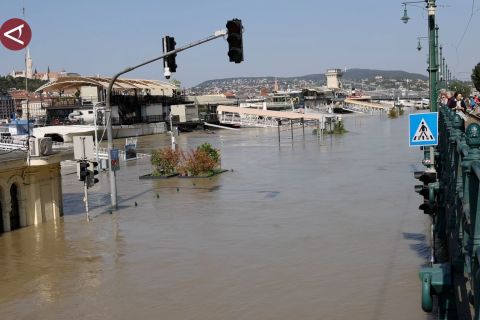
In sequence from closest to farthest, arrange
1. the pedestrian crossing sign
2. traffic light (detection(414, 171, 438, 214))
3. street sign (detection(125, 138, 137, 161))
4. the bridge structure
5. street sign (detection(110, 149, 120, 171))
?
the bridge structure, traffic light (detection(414, 171, 438, 214)), the pedestrian crossing sign, street sign (detection(110, 149, 120, 171)), street sign (detection(125, 138, 137, 161))

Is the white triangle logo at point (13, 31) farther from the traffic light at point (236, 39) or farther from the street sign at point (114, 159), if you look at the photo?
the street sign at point (114, 159)

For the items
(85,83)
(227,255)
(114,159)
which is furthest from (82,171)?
(85,83)

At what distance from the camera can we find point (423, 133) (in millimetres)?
11953

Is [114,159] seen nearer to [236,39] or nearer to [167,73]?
[167,73]

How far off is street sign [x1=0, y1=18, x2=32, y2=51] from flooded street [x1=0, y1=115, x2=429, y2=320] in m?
5.18

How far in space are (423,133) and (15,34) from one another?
10.3 m

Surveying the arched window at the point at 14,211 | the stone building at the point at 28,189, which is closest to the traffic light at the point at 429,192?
the stone building at the point at 28,189

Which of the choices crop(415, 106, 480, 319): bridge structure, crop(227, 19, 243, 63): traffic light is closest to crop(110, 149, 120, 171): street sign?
crop(227, 19, 243, 63): traffic light

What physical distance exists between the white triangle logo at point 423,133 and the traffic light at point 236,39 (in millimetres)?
5385

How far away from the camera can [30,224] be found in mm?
19719

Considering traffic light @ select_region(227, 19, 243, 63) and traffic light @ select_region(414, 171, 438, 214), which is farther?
traffic light @ select_region(227, 19, 243, 63)

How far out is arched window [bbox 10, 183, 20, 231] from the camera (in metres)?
19.3

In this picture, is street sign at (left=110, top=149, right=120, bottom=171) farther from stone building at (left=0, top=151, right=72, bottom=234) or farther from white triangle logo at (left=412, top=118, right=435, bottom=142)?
white triangle logo at (left=412, top=118, right=435, bottom=142)

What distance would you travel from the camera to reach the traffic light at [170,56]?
18141 millimetres
